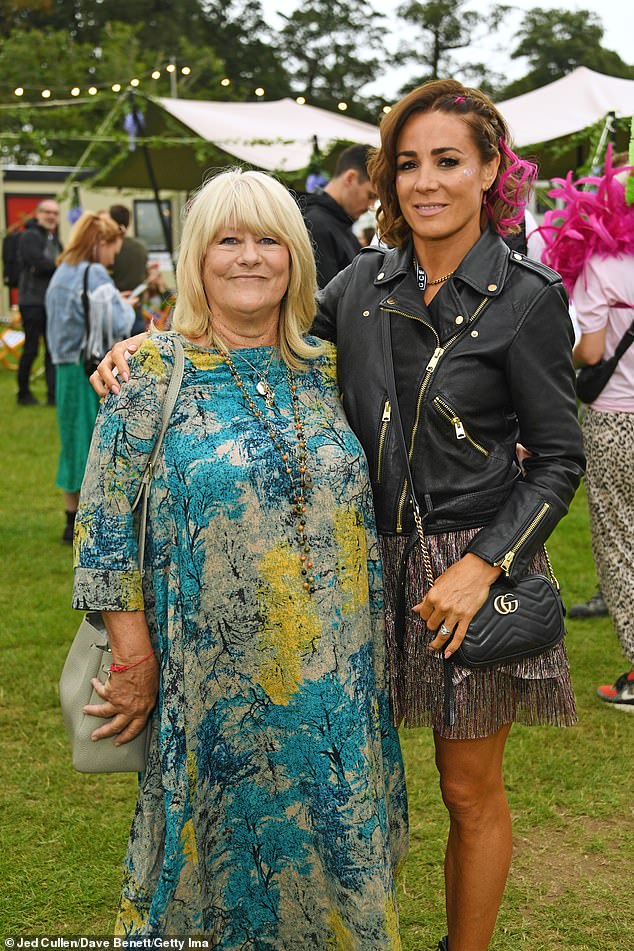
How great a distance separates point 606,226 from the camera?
3.97 m

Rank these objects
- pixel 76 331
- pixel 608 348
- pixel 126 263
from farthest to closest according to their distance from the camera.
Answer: pixel 126 263
pixel 76 331
pixel 608 348

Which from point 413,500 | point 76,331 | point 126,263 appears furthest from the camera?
point 126,263

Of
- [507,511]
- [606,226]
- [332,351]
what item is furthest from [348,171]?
[507,511]

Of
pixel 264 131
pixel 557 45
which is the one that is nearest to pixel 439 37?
pixel 557 45

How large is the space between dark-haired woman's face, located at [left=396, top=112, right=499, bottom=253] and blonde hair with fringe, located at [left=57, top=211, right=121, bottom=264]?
4.75 m

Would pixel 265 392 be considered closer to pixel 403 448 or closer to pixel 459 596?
pixel 403 448

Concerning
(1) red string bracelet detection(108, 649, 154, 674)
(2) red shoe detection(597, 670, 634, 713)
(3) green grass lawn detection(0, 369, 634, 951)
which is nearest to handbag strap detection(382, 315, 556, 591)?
(1) red string bracelet detection(108, 649, 154, 674)

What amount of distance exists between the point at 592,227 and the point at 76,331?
12.5 feet

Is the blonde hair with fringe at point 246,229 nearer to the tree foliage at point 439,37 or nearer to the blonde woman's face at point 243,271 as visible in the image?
the blonde woman's face at point 243,271

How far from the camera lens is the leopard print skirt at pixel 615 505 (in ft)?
Result: 13.6

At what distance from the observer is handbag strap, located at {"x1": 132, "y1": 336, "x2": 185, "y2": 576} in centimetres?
217

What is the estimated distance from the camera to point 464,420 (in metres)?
2.20

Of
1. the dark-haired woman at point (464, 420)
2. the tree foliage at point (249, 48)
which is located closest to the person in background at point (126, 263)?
the dark-haired woman at point (464, 420)

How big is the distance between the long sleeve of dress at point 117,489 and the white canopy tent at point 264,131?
8414 millimetres
